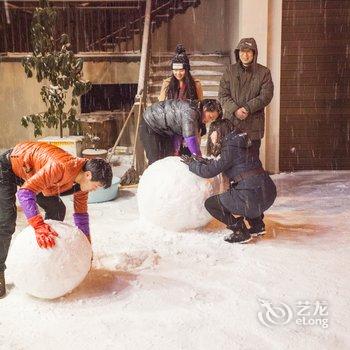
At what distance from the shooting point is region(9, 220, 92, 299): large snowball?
374 cm

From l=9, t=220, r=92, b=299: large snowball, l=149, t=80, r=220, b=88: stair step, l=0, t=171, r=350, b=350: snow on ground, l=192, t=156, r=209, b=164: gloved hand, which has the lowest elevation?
l=0, t=171, r=350, b=350: snow on ground

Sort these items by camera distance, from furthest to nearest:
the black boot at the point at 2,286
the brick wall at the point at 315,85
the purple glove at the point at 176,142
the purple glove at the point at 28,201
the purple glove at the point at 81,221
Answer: the brick wall at the point at 315,85, the purple glove at the point at 176,142, the purple glove at the point at 81,221, the black boot at the point at 2,286, the purple glove at the point at 28,201

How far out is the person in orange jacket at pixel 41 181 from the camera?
147 inches

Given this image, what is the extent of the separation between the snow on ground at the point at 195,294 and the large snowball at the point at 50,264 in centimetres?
18

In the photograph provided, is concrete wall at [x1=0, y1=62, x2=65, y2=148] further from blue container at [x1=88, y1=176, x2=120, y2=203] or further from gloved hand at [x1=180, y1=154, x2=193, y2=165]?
gloved hand at [x1=180, y1=154, x2=193, y2=165]

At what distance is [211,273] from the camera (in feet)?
14.8

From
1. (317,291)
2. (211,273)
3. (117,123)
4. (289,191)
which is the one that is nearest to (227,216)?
(211,273)

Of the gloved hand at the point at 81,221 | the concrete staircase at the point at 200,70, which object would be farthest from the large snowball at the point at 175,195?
the concrete staircase at the point at 200,70

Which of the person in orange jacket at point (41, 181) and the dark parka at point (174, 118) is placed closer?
the person in orange jacket at point (41, 181)

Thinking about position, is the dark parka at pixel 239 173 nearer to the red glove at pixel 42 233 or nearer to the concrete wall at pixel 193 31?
the red glove at pixel 42 233

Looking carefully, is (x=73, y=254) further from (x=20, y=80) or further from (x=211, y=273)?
(x=20, y=80)

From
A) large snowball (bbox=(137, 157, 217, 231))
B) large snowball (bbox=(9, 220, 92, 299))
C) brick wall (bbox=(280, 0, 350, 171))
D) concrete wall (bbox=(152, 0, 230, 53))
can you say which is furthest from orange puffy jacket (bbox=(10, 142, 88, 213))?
concrete wall (bbox=(152, 0, 230, 53))

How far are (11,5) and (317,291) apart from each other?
455 inches

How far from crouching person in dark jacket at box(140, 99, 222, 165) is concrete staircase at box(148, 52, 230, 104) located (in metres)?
→ 4.47
